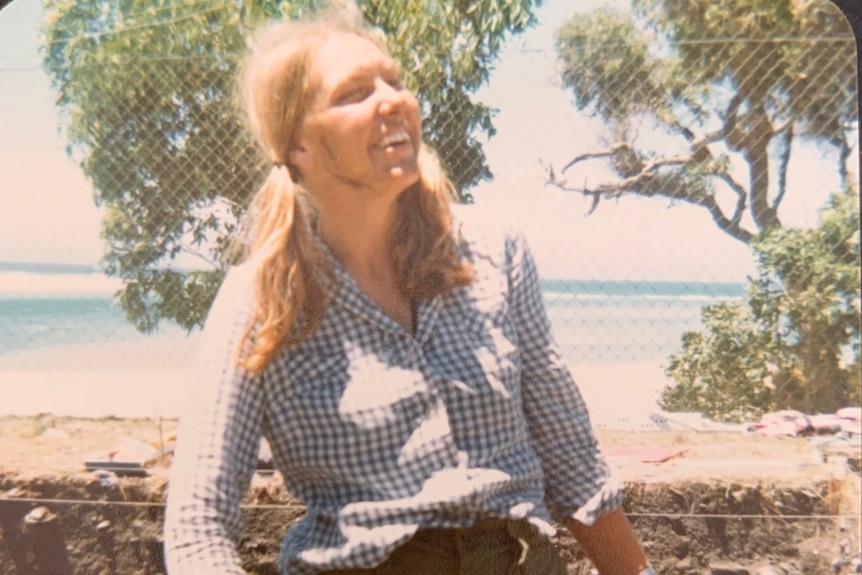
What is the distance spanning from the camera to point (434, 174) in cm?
102

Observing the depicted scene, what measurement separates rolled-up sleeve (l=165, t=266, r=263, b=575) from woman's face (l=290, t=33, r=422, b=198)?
166mm

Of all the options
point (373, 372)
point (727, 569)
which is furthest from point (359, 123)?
point (727, 569)

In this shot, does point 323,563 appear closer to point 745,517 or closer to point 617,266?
point 617,266

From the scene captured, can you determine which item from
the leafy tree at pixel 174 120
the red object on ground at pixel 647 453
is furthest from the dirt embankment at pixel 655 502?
the leafy tree at pixel 174 120

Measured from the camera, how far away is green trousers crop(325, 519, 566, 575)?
0.90 metres

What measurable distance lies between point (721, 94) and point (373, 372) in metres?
1.20

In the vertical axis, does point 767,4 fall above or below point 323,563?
above

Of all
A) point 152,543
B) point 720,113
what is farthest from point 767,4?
point 152,543

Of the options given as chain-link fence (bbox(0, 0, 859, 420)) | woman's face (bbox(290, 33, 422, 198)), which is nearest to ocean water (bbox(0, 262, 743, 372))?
chain-link fence (bbox(0, 0, 859, 420))

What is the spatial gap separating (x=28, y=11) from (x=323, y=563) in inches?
50.4

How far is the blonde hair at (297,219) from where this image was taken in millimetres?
937

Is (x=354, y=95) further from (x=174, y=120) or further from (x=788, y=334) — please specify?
(x=788, y=334)

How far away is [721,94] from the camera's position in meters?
1.88

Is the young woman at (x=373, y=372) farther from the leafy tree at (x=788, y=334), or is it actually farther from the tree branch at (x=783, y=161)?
the tree branch at (x=783, y=161)
